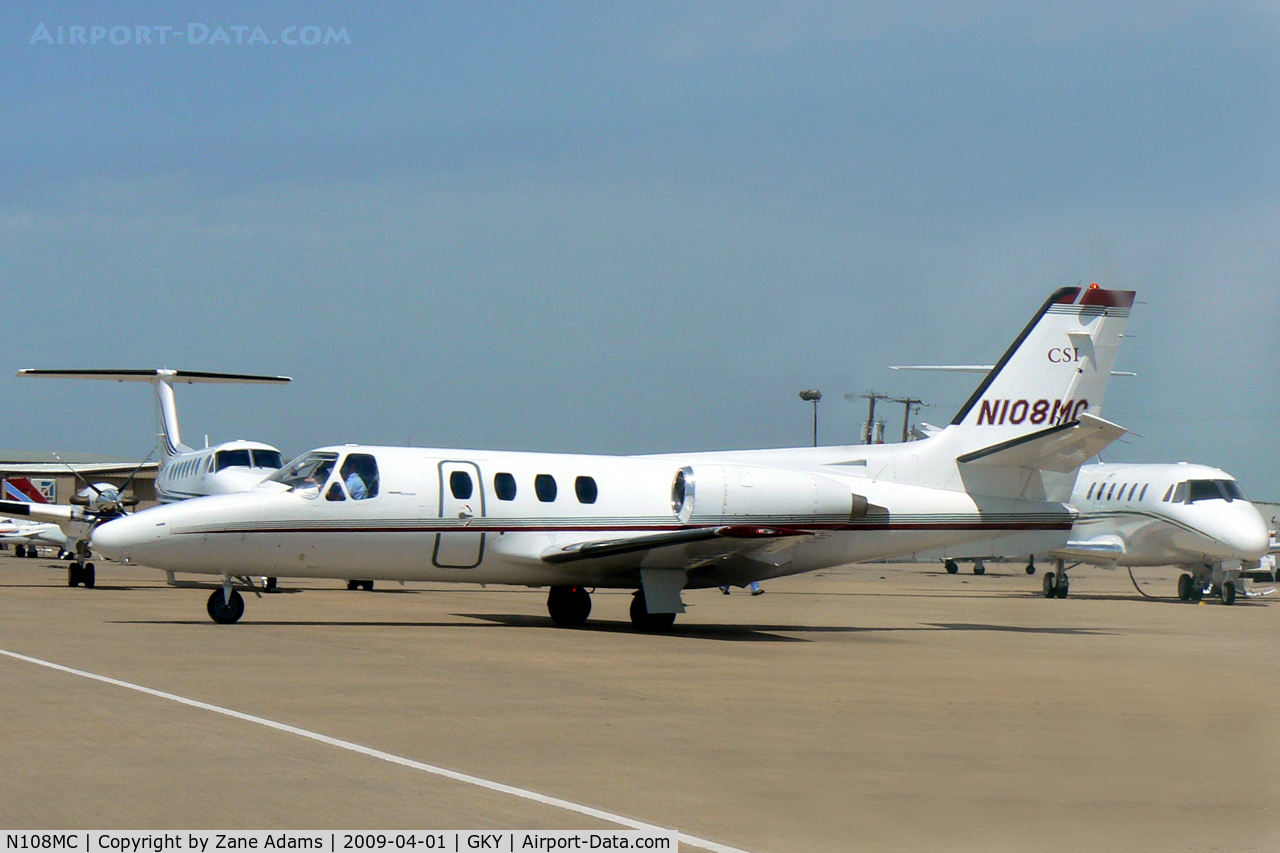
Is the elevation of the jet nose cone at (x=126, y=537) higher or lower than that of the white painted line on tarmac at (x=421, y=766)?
higher

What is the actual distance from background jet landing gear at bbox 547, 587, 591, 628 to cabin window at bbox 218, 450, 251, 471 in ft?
39.8

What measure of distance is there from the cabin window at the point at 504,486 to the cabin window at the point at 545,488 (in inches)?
13.6

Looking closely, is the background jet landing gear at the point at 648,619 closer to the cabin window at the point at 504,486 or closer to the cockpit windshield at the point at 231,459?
the cabin window at the point at 504,486

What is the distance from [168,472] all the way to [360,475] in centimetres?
1721

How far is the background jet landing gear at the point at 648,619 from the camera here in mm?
19156

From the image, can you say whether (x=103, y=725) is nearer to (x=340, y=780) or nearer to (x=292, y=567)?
(x=340, y=780)

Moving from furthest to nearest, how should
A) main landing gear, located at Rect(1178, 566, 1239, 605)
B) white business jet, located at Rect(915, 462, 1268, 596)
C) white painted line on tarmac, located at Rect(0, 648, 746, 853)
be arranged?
main landing gear, located at Rect(1178, 566, 1239, 605) < white business jet, located at Rect(915, 462, 1268, 596) < white painted line on tarmac, located at Rect(0, 648, 746, 853)

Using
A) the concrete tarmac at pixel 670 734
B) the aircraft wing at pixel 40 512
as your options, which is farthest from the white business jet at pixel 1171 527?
the aircraft wing at pixel 40 512

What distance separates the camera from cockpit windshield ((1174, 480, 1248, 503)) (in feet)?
110

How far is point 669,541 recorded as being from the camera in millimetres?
18016

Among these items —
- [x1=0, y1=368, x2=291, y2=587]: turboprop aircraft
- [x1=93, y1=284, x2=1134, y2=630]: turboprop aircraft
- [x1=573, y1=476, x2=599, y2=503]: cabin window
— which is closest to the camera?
[x1=93, y1=284, x2=1134, y2=630]: turboprop aircraft

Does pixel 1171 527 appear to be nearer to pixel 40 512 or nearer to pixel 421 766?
pixel 40 512

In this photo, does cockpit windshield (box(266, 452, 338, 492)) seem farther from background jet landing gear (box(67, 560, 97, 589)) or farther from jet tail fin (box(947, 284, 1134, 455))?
background jet landing gear (box(67, 560, 97, 589))

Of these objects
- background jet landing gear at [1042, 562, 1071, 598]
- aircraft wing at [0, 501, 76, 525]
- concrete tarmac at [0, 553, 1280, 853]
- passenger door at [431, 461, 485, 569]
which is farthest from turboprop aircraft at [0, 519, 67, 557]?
background jet landing gear at [1042, 562, 1071, 598]
